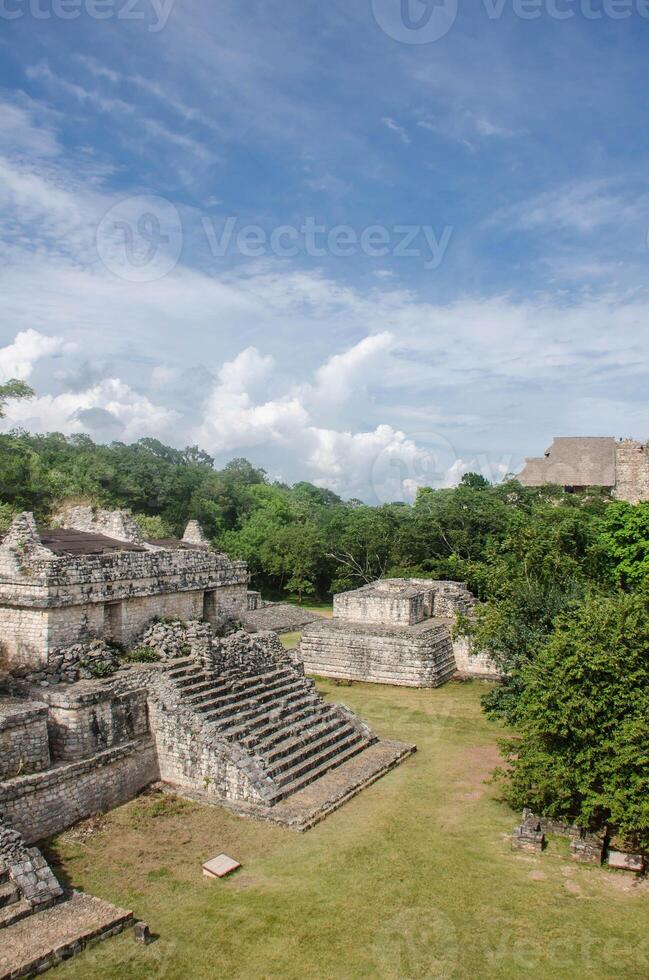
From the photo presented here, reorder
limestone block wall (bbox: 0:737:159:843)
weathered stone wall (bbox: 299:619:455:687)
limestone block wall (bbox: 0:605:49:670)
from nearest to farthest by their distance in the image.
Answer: limestone block wall (bbox: 0:737:159:843) → limestone block wall (bbox: 0:605:49:670) → weathered stone wall (bbox: 299:619:455:687)

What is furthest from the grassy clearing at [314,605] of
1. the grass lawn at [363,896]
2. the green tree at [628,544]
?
the grass lawn at [363,896]

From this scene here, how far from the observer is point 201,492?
145 feet

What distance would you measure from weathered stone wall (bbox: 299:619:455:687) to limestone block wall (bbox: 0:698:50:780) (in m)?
11.3

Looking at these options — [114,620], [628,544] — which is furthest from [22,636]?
[628,544]

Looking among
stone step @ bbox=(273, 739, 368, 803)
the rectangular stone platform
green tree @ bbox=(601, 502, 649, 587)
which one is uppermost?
green tree @ bbox=(601, 502, 649, 587)

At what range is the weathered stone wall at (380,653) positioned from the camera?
20250 mm

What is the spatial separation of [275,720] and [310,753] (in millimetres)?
955

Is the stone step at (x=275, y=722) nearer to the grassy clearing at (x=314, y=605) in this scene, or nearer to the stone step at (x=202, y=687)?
the stone step at (x=202, y=687)

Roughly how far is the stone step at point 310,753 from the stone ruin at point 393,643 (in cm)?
590

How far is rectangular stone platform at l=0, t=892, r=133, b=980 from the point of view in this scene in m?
7.27

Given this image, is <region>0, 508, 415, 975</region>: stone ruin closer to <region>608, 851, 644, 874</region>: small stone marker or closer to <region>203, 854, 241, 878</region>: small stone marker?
<region>203, 854, 241, 878</region>: small stone marker

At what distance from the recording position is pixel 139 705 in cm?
1257

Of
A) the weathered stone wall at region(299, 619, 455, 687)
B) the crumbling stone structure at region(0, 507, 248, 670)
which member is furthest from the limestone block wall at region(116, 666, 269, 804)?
the weathered stone wall at region(299, 619, 455, 687)

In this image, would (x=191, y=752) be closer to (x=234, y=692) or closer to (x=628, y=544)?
(x=234, y=692)
